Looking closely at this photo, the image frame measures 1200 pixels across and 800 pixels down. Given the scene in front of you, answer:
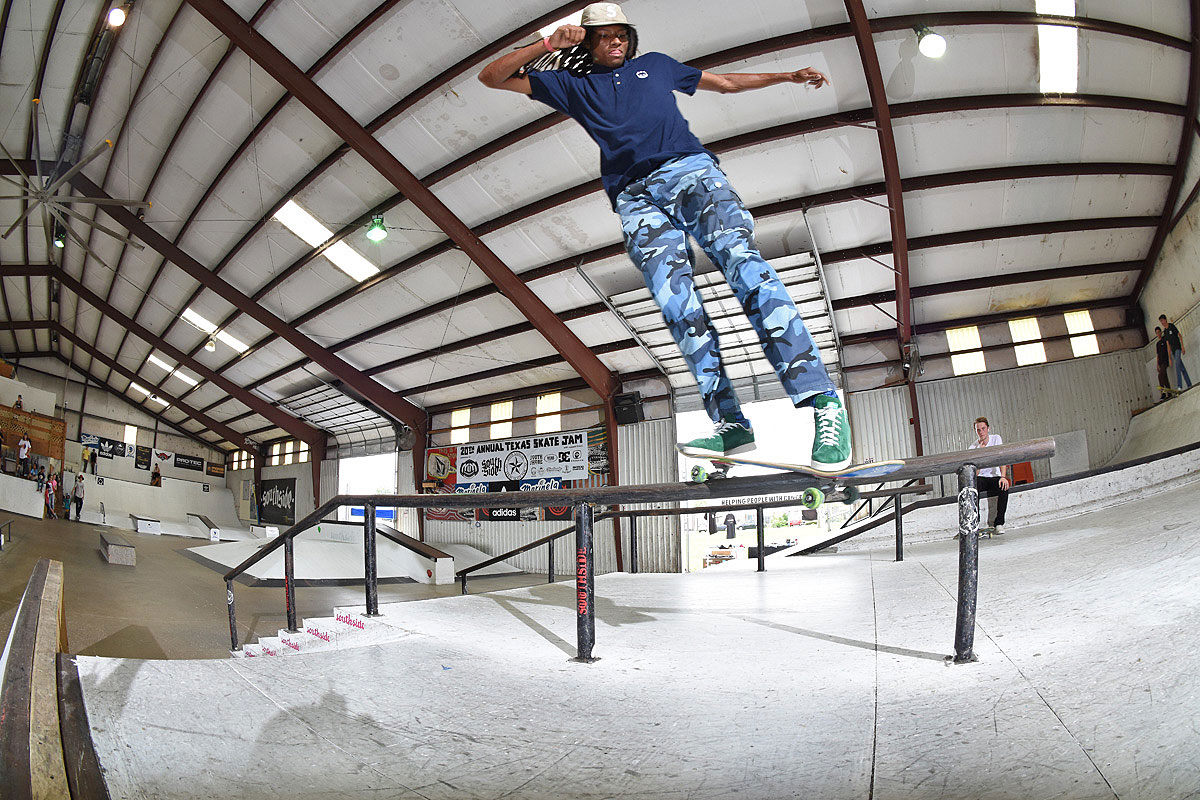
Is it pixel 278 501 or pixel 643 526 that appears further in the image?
pixel 278 501

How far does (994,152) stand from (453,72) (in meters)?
9.02

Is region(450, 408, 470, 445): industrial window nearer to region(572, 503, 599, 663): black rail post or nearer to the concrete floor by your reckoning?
the concrete floor

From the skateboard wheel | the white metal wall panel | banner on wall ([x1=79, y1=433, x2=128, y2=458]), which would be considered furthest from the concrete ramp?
banner on wall ([x1=79, y1=433, x2=128, y2=458])

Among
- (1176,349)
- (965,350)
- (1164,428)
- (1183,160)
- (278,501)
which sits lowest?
(278,501)

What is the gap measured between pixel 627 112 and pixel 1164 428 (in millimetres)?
12645

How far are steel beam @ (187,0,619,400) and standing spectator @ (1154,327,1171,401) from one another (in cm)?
1150

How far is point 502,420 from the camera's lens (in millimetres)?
18188

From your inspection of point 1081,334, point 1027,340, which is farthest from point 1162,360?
point 1027,340

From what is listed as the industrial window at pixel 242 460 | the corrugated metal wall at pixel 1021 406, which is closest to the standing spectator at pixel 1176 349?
the corrugated metal wall at pixel 1021 406

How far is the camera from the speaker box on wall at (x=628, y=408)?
15.3 meters

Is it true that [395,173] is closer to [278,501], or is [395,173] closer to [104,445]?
[278,501]

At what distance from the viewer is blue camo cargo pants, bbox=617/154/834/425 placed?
2115 millimetres

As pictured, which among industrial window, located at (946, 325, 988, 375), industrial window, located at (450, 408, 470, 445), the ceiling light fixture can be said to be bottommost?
industrial window, located at (450, 408, 470, 445)

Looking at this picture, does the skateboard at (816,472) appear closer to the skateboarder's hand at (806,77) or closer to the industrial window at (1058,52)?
the skateboarder's hand at (806,77)
